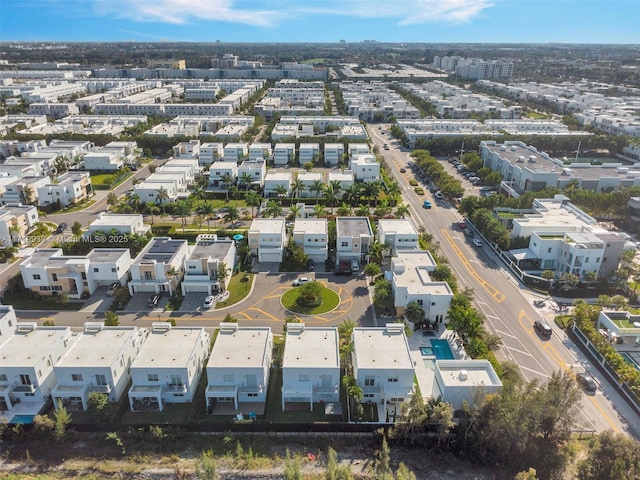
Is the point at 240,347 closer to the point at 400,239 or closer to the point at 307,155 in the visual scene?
the point at 400,239

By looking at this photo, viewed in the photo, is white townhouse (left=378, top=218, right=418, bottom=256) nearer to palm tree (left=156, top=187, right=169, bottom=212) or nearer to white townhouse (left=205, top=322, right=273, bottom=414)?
white townhouse (left=205, top=322, right=273, bottom=414)

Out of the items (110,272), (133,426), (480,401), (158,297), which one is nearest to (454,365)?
(480,401)

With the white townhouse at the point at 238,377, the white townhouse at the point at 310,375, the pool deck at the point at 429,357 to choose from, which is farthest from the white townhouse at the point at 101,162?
the pool deck at the point at 429,357

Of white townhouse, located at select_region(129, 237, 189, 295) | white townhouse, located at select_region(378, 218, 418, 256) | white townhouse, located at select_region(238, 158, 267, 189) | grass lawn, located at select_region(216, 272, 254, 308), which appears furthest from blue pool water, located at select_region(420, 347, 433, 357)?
white townhouse, located at select_region(238, 158, 267, 189)

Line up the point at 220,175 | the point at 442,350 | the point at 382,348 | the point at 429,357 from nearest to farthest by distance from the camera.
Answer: the point at 382,348 < the point at 429,357 < the point at 442,350 < the point at 220,175

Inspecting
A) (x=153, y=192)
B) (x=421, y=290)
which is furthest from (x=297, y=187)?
(x=421, y=290)
